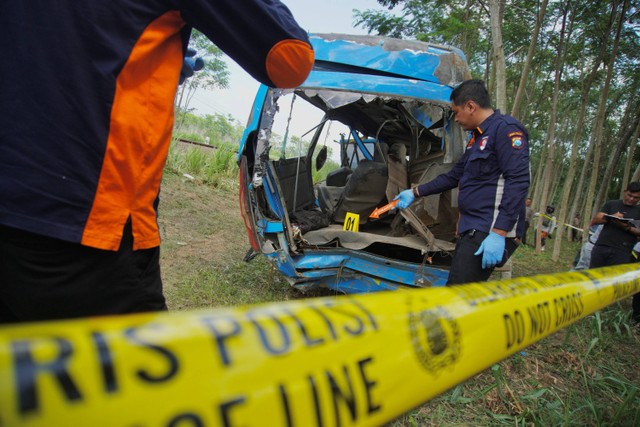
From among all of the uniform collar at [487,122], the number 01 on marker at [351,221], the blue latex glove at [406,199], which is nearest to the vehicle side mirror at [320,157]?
the number 01 on marker at [351,221]

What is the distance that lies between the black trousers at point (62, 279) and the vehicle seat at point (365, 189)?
3455 millimetres

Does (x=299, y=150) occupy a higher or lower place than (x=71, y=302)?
higher

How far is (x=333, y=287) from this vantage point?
333 cm

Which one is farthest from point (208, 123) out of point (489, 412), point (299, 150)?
point (489, 412)

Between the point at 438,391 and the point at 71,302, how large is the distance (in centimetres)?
90

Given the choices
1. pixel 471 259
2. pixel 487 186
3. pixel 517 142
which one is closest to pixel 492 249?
pixel 471 259

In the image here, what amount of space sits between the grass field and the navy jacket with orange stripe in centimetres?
180

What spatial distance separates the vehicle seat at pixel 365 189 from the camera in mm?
4348

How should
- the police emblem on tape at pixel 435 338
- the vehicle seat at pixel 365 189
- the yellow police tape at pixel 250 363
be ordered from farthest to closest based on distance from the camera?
the vehicle seat at pixel 365 189 → the police emblem on tape at pixel 435 338 → the yellow police tape at pixel 250 363

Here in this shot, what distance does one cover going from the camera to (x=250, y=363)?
0.40 metres

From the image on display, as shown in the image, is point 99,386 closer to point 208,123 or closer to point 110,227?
point 110,227

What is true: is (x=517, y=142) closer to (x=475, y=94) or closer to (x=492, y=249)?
(x=475, y=94)

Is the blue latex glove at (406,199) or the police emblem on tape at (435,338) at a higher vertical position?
the blue latex glove at (406,199)

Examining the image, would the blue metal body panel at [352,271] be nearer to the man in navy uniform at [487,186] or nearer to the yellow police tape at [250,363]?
the man in navy uniform at [487,186]
